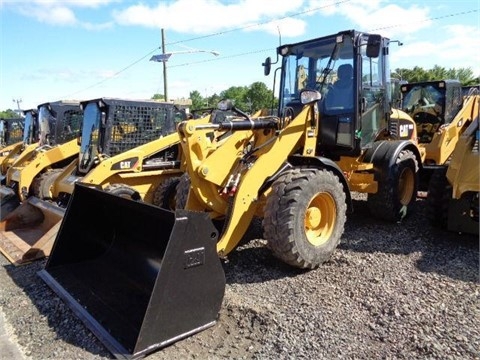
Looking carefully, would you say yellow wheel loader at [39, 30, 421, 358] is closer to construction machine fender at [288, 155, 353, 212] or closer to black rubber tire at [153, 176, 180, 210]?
construction machine fender at [288, 155, 353, 212]

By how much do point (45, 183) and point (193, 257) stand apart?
6.50 metres

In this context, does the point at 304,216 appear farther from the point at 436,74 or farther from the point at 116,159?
the point at 436,74

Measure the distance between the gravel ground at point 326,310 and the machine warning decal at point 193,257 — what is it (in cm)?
59

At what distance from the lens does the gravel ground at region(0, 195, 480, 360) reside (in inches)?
121

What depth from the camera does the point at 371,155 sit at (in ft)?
19.5

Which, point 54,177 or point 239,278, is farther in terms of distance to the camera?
point 54,177

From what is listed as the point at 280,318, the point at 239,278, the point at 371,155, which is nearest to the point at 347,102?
the point at 371,155

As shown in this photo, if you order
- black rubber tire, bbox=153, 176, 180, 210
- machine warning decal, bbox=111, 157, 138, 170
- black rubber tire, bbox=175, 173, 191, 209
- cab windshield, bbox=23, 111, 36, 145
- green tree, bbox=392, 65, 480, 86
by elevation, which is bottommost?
black rubber tire, bbox=153, 176, 180, 210

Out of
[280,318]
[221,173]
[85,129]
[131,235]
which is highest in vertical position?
[85,129]

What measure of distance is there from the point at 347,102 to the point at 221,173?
196 centimetres

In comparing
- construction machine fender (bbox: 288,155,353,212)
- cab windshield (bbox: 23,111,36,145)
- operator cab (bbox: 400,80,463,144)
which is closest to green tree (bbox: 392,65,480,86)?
operator cab (bbox: 400,80,463,144)

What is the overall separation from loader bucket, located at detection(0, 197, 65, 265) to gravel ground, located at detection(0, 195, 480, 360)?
216mm

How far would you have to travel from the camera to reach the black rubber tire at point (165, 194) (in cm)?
695

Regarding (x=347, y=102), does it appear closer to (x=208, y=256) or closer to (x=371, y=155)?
(x=371, y=155)
